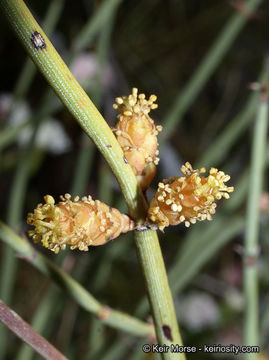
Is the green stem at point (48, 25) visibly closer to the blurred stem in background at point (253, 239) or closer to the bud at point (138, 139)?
the blurred stem in background at point (253, 239)

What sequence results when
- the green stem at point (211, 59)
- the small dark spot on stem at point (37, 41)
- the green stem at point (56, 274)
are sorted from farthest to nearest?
the green stem at point (211, 59) < the green stem at point (56, 274) < the small dark spot on stem at point (37, 41)

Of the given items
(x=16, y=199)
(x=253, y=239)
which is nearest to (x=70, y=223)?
(x=253, y=239)

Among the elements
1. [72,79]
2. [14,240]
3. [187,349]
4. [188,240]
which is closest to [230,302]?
[188,240]

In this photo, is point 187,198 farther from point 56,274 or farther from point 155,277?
point 56,274

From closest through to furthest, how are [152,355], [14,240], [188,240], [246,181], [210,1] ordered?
[14,240] → [152,355] → [246,181] → [188,240] → [210,1]

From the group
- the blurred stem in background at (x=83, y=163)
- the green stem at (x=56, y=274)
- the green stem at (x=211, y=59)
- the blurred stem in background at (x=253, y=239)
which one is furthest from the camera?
the green stem at (x=211, y=59)

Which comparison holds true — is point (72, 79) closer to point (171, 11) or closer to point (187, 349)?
point (187, 349)

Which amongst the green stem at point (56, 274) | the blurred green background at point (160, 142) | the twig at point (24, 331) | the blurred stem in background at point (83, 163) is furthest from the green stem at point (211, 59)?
the twig at point (24, 331)
